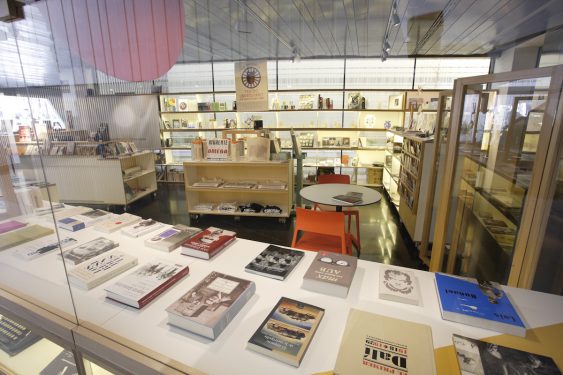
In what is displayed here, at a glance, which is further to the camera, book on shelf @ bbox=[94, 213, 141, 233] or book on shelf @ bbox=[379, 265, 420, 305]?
book on shelf @ bbox=[94, 213, 141, 233]

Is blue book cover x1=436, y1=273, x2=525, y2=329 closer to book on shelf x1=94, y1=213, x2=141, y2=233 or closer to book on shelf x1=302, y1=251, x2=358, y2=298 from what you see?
book on shelf x1=302, y1=251, x2=358, y2=298

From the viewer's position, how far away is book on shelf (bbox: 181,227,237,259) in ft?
4.52

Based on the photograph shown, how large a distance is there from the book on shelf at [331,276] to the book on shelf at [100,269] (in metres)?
0.80

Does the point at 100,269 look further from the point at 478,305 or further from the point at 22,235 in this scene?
the point at 478,305

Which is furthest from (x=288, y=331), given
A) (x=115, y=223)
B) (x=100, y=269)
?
(x=115, y=223)

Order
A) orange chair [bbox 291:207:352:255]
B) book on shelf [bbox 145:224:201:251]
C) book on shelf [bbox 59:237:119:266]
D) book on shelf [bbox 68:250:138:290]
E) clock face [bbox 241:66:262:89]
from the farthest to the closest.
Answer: clock face [bbox 241:66:262:89]
orange chair [bbox 291:207:352:255]
book on shelf [bbox 145:224:201:251]
book on shelf [bbox 59:237:119:266]
book on shelf [bbox 68:250:138:290]

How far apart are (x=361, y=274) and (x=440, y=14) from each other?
4.53 metres

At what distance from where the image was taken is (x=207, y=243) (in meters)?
1.44

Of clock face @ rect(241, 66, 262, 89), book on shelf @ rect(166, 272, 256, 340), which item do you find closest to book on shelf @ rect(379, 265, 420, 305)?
book on shelf @ rect(166, 272, 256, 340)

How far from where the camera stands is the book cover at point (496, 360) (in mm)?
765

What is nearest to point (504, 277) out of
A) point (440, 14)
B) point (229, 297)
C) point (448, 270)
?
point (448, 270)

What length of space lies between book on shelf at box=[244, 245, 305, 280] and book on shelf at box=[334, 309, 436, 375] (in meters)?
0.36

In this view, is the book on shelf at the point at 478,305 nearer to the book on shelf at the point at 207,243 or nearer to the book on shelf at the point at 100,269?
the book on shelf at the point at 207,243

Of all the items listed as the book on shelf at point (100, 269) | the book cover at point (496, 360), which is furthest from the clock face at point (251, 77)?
the book cover at point (496, 360)
